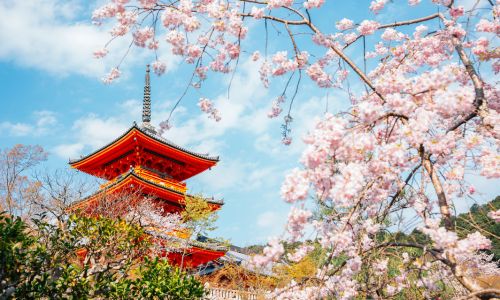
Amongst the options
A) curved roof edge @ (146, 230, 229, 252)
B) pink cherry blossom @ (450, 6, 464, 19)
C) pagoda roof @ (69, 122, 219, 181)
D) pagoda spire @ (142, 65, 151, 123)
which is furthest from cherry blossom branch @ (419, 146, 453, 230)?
pagoda spire @ (142, 65, 151, 123)

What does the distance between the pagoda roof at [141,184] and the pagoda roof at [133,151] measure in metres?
1.45

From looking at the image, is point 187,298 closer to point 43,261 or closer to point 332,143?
point 43,261

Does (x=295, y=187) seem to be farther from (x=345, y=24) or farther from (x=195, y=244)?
(x=195, y=244)

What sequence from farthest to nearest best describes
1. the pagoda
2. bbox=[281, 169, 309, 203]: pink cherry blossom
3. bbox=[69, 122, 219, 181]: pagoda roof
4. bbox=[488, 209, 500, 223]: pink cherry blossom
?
bbox=[69, 122, 219, 181]: pagoda roof < the pagoda < bbox=[488, 209, 500, 223]: pink cherry blossom < bbox=[281, 169, 309, 203]: pink cherry blossom

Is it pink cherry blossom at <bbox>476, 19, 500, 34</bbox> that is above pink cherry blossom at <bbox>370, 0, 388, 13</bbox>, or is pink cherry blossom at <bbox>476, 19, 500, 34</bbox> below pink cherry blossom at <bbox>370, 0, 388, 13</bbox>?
below

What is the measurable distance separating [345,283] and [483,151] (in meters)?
1.63

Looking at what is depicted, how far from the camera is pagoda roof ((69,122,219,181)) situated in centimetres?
1904

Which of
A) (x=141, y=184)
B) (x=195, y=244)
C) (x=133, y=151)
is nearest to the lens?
(x=195, y=244)

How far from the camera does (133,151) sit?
1994cm

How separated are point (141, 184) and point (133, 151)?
2.27 metres

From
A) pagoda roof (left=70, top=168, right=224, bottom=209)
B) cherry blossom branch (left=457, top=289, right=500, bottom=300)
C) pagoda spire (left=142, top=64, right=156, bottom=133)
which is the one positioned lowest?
cherry blossom branch (left=457, top=289, right=500, bottom=300)

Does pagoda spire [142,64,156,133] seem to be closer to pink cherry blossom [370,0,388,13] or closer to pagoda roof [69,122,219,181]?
pagoda roof [69,122,219,181]

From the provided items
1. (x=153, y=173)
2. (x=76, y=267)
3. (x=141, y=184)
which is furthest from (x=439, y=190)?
(x=153, y=173)

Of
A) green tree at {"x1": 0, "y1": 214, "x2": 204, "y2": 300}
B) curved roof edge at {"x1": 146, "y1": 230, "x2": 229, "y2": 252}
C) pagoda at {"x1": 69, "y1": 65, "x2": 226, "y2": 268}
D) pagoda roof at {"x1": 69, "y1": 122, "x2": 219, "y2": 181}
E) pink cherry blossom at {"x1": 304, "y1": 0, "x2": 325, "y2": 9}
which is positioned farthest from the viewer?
pagoda roof at {"x1": 69, "y1": 122, "x2": 219, "y2": 181}
